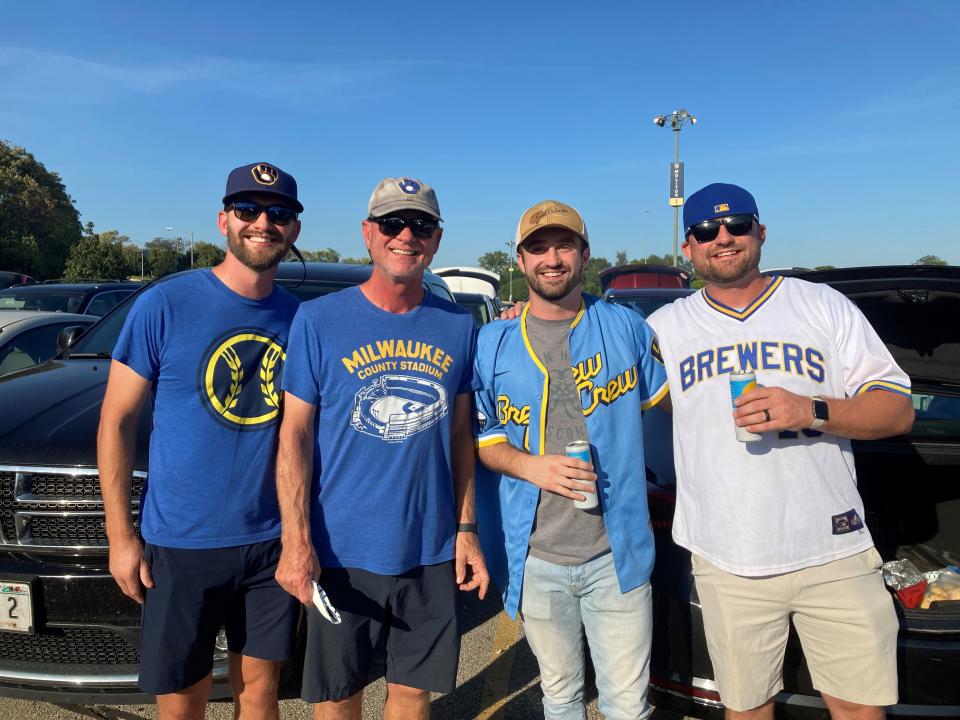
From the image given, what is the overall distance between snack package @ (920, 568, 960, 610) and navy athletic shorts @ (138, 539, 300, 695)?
2705mm

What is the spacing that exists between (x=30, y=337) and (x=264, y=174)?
15.4 feet

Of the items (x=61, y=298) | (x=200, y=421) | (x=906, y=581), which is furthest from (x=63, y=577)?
(x=61, y=298)

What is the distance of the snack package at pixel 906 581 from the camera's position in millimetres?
2980

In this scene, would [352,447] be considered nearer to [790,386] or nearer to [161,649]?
[161,649]

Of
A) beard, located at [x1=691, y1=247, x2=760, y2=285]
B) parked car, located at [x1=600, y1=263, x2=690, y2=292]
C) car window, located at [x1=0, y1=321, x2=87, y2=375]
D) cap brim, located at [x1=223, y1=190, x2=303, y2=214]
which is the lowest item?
car window, located at [x1=0, y1=321, x2=87, y2=375]

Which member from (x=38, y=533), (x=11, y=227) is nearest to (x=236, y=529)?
(x=38, y=533)

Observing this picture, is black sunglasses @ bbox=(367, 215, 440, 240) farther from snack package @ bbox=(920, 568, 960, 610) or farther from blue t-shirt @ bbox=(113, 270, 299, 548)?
snack package @ bbox=(920, 568, 960, 610)

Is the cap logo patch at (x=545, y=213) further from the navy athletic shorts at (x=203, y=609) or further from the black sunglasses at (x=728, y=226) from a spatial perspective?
the navy athletic shorts at (x=203, y=609)

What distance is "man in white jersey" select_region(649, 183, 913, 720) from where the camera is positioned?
2.15 m

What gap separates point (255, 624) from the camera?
2338mm

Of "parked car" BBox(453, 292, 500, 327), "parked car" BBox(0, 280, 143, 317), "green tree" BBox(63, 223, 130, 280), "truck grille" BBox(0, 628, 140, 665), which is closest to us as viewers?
"truck grille" BBox(0, 628, 140, 665)

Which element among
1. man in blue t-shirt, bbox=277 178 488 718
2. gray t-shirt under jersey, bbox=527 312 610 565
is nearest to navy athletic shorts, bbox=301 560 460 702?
man in blue t-shirt, bbox=277 178 488 718

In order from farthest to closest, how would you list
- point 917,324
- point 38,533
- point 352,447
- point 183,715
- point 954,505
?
point 954,505 < point 917,324 < point 38,533 < point 183,715 < point 352,447

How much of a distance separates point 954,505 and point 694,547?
2.20 m
